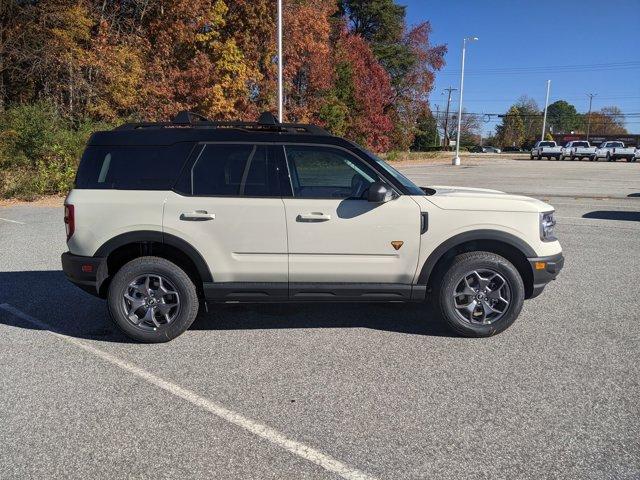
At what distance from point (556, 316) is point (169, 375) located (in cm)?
378

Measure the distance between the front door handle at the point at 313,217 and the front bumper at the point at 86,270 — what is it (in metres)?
1.74

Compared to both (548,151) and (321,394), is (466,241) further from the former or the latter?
(548,151)

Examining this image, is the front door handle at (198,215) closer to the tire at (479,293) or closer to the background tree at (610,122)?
the tire at (479,293)

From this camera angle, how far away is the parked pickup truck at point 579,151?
171 feet

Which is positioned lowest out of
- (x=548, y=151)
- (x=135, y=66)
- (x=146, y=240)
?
(x=146, y=240)

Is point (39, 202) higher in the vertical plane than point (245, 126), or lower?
lower

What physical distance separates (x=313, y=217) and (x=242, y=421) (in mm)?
1796

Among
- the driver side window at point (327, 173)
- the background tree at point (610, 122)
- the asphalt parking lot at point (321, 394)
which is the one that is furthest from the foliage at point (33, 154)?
the background tree at point (610, 122)

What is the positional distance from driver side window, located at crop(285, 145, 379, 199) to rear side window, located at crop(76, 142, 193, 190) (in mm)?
968

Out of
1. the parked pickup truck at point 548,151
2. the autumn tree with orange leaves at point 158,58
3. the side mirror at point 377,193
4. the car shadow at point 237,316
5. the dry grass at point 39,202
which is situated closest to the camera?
the side mirror at point 377,193

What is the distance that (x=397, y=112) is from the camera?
44969 millimetres

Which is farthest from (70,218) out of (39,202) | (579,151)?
(579,151)

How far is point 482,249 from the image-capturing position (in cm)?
471

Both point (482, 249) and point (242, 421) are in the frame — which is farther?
point (482, 249)
